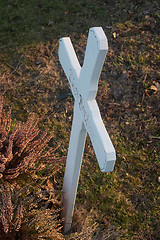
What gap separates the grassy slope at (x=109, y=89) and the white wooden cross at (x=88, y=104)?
569mm

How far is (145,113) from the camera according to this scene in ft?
10.0

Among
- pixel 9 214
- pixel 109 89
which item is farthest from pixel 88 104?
pixel 109 89

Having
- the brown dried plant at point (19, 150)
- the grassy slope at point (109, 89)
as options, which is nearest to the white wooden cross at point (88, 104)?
the brown dried plant at point (19, 150)

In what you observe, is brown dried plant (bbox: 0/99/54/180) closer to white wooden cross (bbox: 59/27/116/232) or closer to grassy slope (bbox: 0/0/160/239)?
grassy slope (bbox: 0/0/160/239)

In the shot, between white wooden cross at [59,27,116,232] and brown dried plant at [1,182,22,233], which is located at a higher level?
white wooden cross at [59,27,116,232]

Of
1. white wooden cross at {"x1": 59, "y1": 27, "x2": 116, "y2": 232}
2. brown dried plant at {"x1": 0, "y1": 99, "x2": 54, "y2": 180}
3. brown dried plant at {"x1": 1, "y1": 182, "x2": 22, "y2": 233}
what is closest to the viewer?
white wooden cross at {"x1": 59, "y1": 27, "x2": 116, "y2": 232}

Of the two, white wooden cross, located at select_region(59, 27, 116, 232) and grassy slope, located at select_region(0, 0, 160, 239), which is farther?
grassy slope, located at select_region(0, 0, 160, 239)

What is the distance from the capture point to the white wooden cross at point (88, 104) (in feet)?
3.70

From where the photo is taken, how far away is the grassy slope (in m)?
2.46

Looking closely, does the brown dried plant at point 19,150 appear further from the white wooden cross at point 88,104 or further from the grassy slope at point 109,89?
the white wooden cross at point 88,104

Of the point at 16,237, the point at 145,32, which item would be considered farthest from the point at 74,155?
the point at 145,32

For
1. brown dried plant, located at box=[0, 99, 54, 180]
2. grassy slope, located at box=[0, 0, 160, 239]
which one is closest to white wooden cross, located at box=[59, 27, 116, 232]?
brown dried plant, located at box=[0, 99, 54, 180]

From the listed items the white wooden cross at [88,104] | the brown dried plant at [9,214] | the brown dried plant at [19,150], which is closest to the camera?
the white wooden cross at [88,104]

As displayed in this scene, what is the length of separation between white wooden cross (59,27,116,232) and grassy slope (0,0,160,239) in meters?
0.57
